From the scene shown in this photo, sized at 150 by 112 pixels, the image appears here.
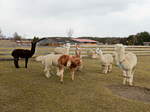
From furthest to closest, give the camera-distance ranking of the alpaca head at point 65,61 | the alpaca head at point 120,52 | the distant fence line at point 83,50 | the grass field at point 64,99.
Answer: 1. the distant fence line at point 83,50
2. the alpaca head at point 65,61
3. the alpaca head at point 120,52
4. the grass field at point 64,99

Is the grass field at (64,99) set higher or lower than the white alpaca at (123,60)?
lower

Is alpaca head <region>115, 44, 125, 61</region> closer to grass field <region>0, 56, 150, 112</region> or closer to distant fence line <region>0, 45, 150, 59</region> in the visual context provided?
grass field <region>0, 56, 150, 112</region>

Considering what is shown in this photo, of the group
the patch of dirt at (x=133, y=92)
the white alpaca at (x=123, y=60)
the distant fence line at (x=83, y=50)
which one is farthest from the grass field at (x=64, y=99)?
the distant fence line at (x=83, y=50)

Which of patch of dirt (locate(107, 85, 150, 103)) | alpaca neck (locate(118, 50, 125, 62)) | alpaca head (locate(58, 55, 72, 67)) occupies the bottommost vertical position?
patch of dirt (locate(107, 85, 150, 103))

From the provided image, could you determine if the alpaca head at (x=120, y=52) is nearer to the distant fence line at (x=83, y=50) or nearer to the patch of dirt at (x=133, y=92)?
the patch of dirt at (x=133, y=92)

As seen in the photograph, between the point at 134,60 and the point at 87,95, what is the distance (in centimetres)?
217

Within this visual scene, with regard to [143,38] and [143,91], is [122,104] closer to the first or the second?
[143,91]

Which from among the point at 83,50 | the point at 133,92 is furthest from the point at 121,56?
the point at 83,50

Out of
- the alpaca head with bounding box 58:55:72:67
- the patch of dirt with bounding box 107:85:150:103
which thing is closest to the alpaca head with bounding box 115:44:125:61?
the patch of dirt with bounding box 107:85:150:103

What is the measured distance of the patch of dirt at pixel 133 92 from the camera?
4.04 m

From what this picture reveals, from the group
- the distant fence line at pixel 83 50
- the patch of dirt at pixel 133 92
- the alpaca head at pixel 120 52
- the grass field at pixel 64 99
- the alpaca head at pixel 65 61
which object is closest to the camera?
the grass field at pixel 64 99

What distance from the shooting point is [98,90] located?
4492mm

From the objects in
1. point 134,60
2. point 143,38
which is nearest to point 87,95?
point 134,60

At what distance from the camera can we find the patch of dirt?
4043 millimetres
